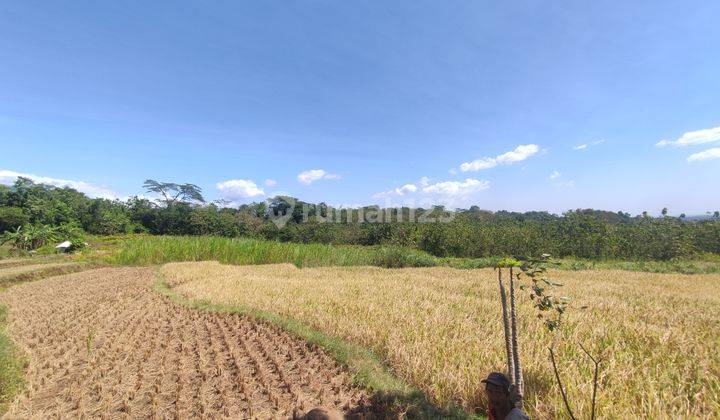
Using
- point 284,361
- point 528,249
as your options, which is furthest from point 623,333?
point 528,249

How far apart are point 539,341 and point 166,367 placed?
5.06 metres

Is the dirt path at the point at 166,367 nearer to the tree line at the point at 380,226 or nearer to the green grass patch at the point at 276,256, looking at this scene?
the green grass patch at the point at 276,256

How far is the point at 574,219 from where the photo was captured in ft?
110

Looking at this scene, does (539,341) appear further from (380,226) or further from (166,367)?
(380,226)

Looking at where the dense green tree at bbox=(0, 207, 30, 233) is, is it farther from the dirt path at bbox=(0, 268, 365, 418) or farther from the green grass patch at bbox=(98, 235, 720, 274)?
the dirt path at bbox=(0, 268, 365, 418)

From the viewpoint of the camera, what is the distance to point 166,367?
14.7 ft

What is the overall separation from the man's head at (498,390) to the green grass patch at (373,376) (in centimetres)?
145

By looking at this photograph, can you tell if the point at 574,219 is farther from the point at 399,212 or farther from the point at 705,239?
the point at 399,212

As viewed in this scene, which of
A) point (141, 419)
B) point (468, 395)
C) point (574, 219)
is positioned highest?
point (574, 219)

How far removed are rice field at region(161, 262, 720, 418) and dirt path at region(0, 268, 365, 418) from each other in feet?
2.86

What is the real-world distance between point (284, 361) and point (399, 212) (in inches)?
1751

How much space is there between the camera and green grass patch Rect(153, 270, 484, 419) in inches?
127

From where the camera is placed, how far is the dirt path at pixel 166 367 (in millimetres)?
3553

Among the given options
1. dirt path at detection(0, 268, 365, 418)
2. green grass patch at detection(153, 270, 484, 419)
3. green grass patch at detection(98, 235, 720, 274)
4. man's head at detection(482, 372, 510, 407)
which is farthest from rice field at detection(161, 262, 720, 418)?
green grass patch at detection(98, 235, 720, 274)
